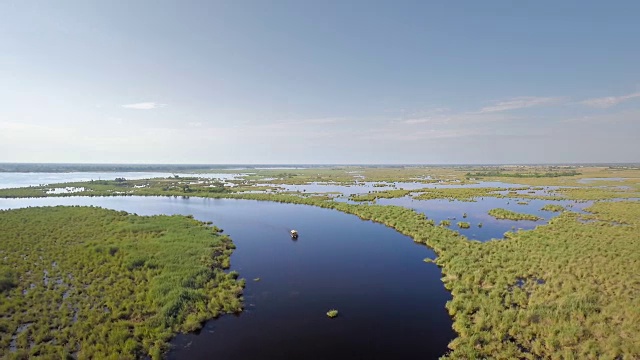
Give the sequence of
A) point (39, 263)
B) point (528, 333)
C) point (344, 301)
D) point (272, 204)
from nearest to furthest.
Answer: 1. point (528, 333)
2. point (344, 301)
3. point (39, 263)
4. point (272, 204)

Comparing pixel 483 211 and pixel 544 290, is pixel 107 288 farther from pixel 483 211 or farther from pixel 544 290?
pixel 483 211

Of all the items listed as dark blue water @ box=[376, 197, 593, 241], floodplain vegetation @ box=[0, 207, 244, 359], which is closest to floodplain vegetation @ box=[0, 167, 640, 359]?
floodplain vegetation @ box=[0, 207, 244, 359]

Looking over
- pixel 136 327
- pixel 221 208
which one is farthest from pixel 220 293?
pixel 221 208

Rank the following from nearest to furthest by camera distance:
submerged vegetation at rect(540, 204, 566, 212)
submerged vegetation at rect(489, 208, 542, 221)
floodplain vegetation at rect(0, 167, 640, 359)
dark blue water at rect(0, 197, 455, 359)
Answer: floodplain vegetation at rect(0, 167, 640, 359) < dark blue water at rect(0, 197, 455, 359) < submerged vegetation at rect(489, 208, 542, 221) < submerged vegetation at rect(540, 204, 566, 212)

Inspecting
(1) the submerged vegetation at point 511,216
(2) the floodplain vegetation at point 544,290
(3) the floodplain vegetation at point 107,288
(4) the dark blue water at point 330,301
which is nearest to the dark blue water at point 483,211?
(1) the submerged vegetation at point 511,216

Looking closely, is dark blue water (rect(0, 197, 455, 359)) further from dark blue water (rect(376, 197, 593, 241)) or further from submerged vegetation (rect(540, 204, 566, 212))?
submerged vegetation (rect(540, 204, 566, 212))

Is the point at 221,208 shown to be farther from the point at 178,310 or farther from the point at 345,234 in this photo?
the point at 178,310
